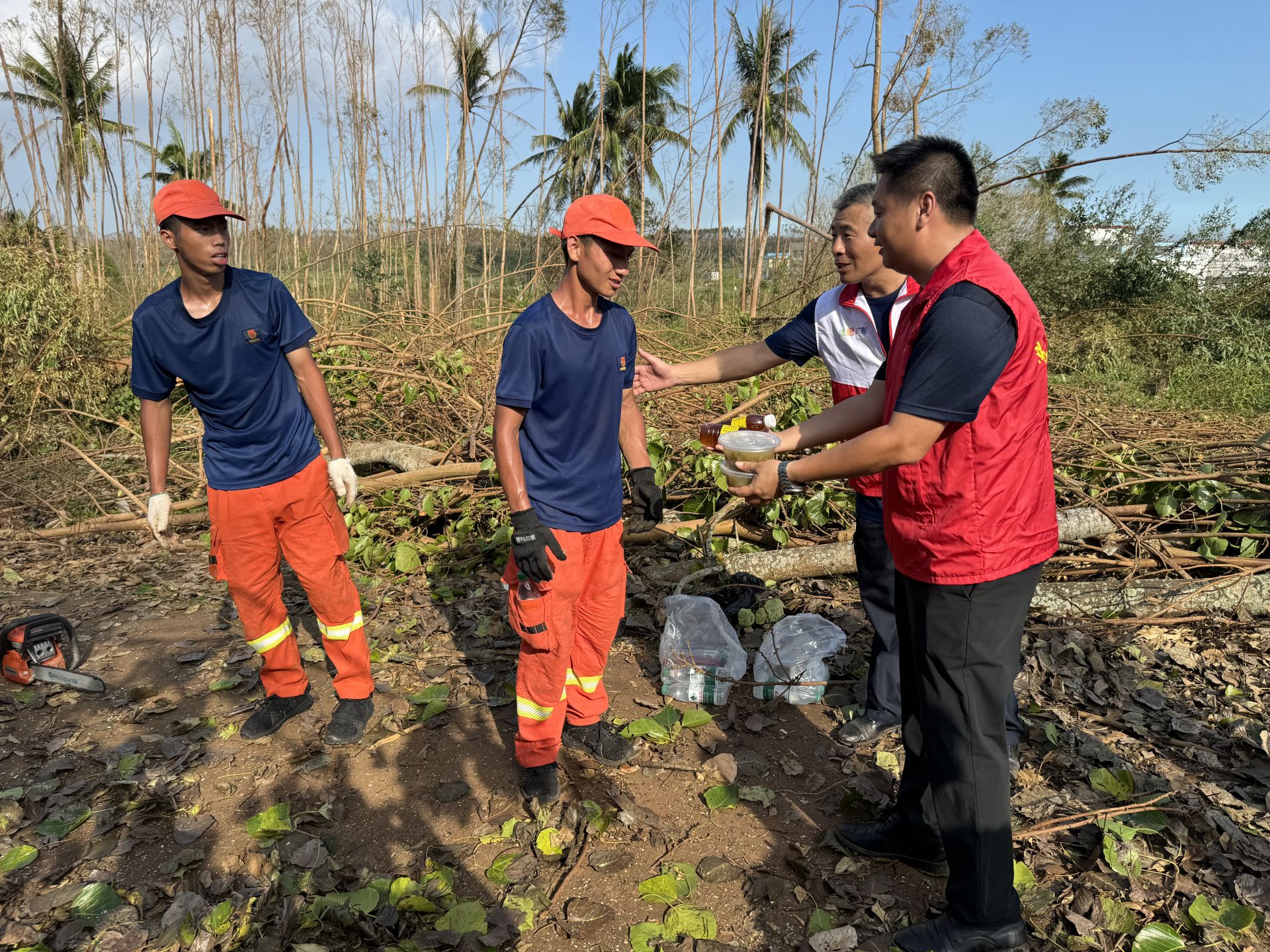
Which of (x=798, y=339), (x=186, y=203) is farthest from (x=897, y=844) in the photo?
(x=186, y=203)

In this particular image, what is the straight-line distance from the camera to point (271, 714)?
3082mm

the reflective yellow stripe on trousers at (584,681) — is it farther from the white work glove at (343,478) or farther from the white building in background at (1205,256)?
the white building in background at (1205,256)

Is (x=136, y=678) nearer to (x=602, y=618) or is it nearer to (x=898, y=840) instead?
(x=602, y=618)

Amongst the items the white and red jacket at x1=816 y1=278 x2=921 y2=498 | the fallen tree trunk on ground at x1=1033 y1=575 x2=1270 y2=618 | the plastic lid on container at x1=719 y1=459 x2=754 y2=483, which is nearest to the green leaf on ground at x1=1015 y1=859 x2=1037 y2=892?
the white and red jacket at x1=816 y1=278 x2=921 y2=498

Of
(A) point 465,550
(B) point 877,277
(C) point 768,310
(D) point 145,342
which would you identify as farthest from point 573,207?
(C) point 768,310

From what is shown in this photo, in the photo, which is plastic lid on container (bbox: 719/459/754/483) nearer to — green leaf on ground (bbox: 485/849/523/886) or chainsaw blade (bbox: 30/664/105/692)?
green leaf on ground (bbox: 485/849/523/886)

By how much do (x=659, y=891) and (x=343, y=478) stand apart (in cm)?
194

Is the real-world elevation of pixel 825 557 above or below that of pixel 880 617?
below

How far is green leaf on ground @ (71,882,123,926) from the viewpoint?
2148 millimetres

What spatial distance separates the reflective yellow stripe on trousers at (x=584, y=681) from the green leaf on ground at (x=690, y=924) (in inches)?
33.8

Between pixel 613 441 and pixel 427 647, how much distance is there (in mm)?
1907

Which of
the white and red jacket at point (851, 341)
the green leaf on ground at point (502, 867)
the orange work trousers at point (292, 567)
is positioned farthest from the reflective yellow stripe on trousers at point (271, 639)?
the white and red jacket at point (851, 341)

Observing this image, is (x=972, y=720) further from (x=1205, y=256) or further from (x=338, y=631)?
(x=1205, y=256)

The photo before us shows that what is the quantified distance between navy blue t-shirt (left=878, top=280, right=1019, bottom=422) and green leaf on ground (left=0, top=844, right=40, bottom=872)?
2987 millimetres
